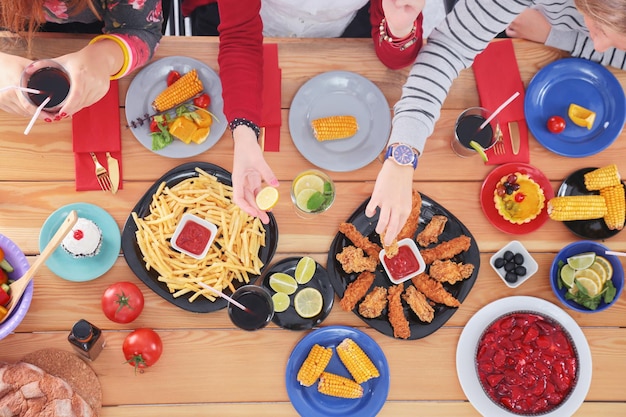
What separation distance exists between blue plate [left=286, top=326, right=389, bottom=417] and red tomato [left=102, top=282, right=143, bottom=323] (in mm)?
683

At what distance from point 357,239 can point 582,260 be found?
3.21ft

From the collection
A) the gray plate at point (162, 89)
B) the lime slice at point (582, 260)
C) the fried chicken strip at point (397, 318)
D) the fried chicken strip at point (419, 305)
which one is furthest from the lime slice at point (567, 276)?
the gray plate at point (162, 89)

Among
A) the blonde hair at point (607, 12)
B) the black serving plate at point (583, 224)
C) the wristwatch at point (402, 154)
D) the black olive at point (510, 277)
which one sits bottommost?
the black olive at point (510, 277)

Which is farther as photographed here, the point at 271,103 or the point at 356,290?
the point at 271,103

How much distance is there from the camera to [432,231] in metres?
2.33

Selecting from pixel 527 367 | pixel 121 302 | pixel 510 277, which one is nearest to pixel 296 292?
pixel 121 302

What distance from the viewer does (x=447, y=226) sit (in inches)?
93.4

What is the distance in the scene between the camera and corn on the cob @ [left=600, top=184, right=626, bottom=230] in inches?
91.6

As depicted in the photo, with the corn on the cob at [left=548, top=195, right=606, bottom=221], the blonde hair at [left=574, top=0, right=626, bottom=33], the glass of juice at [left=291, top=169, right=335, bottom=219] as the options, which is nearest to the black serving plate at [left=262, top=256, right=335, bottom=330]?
the glass of juice at [left=291, top=169, right=335, bottom=219]

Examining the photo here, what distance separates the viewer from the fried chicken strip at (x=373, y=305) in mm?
2250

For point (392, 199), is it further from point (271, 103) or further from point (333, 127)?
point (271, 103)

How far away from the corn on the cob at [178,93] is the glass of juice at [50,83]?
48 centimetres

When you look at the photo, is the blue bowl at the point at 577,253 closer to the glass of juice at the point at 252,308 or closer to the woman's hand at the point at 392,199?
the woman's hand at the point at 392,199

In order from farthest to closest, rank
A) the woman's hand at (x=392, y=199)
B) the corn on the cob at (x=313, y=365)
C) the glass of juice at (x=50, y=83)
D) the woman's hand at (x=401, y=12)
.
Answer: the corn on the cob at (x=313, y=365) → the woman's hand at (x=392, y=199) → the woman's hand at (x=401, y=12) → the glass of juice at (x=50, y=83)
